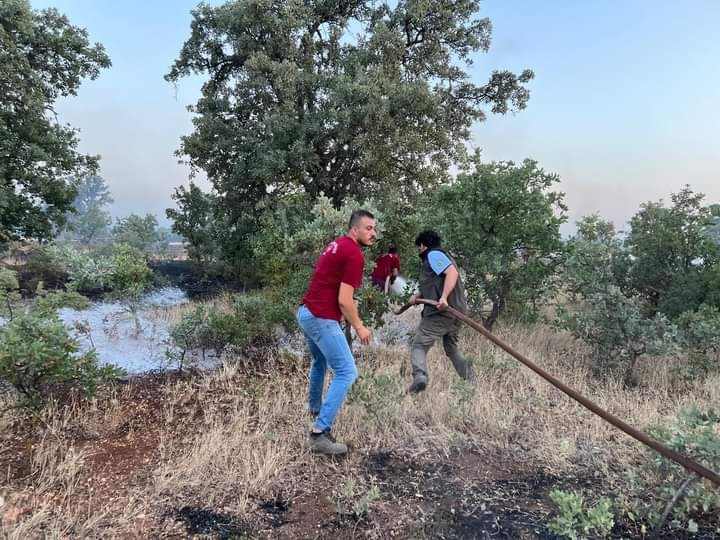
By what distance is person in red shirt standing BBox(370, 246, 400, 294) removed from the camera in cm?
622

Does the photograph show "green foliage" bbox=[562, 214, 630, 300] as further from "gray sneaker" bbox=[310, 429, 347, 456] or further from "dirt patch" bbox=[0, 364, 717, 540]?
"gray sneaker" bbox=[310, 429, 347, 456]

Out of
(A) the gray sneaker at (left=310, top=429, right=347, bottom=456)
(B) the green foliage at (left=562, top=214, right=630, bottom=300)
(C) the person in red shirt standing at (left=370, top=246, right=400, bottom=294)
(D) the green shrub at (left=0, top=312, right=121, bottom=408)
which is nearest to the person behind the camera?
(A) the gray sneaker at (left=310, top=429, right=347, bottom=456)

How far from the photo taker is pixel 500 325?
724cm

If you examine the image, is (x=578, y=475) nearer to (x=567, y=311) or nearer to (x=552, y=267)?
(x=567, y=311)

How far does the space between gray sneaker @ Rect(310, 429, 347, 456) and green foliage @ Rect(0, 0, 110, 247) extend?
910 cm

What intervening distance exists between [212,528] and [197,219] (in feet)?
38.6

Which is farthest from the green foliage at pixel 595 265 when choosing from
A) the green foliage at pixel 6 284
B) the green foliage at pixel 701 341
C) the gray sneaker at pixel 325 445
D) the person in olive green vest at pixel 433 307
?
the green foliage at pixel 6 284

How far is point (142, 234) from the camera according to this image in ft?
70.2

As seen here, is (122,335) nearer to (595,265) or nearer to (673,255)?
(595,265)

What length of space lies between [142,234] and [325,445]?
20.7m

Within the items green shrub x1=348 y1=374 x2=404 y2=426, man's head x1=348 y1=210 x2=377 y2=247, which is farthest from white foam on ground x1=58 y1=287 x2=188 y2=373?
man's head x1=348 y1=210 x2=377 y2=247

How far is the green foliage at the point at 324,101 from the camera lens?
389 inches

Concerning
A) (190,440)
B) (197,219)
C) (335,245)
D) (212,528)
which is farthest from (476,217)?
(197,219)

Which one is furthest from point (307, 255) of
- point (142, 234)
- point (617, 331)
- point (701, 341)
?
point (142, 234)
